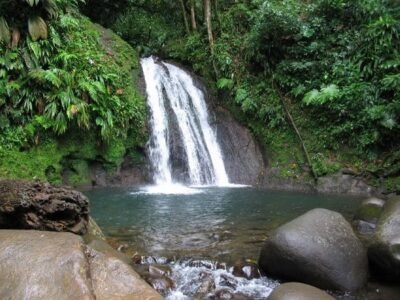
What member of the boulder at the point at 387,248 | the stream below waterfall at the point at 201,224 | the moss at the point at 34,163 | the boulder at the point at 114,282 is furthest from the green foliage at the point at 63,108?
the boulder at the point at 387,248

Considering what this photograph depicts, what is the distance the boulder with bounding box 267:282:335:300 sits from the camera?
4.16m

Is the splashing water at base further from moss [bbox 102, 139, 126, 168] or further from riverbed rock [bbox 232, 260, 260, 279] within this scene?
moss [bbox 102, 139, 126, 168]

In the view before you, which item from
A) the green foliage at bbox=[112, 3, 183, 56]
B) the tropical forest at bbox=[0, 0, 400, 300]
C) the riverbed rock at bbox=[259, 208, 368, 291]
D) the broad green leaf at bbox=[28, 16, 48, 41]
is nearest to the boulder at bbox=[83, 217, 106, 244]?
A: the tropical forest at bbox=[0, 0, 400, 300]

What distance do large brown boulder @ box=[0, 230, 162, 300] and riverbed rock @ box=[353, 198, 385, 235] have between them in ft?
15.6

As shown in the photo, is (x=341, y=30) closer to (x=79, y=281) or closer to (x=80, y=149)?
(x=80, y=149)

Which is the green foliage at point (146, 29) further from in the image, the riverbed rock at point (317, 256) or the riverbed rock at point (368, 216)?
the riverbed rock at point (317, 256)

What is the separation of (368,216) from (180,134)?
275 inches

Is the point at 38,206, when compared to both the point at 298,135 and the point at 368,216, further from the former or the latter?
the point at 298,135

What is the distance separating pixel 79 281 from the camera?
10.8 ft

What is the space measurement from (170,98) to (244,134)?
2.69 meters

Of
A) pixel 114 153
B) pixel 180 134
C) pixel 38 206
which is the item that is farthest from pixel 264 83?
pixel 38 206

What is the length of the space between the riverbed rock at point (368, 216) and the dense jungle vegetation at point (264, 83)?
12.0ft

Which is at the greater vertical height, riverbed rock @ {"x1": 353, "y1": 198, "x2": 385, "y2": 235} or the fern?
the fern

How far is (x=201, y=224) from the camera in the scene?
7.46m
